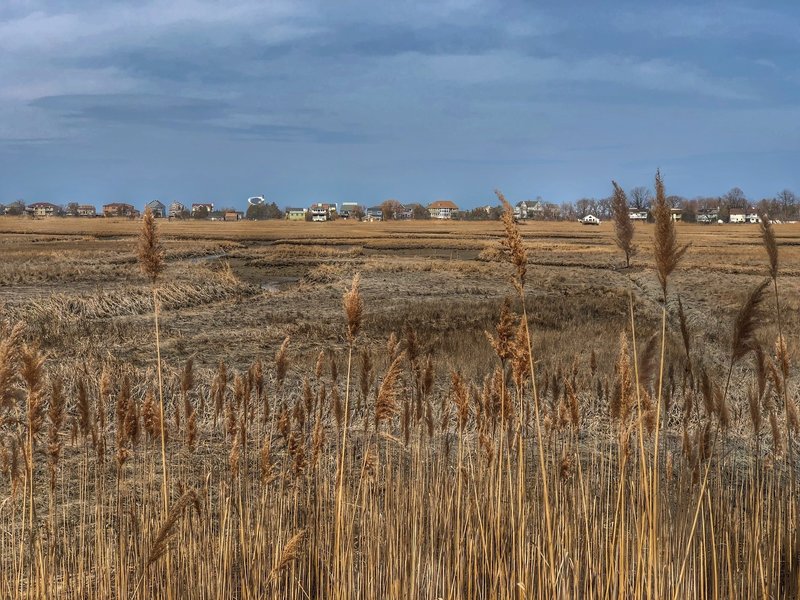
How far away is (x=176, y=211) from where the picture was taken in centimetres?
15175

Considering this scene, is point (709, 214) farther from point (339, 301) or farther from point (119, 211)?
point (119, 211)

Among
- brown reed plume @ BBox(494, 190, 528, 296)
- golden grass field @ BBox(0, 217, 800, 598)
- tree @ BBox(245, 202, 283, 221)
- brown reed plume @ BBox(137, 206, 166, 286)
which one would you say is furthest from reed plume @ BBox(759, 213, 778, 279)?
tree @ BBox(245, 202, 283, 221)

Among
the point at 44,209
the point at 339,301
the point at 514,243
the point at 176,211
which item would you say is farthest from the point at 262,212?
the point at 514,243

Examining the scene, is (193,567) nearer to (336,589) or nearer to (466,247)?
(336,589)

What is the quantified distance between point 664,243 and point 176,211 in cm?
15609

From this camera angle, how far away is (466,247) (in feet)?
202

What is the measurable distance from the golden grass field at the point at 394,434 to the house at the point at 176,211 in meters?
102

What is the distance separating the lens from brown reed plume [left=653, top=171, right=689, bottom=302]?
323 cm

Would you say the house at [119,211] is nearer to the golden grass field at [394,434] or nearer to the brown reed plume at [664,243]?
the golden grass field at [394,434]

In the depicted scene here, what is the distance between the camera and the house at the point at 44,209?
17080 centimetres

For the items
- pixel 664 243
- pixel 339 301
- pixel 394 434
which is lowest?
pixel 394 434

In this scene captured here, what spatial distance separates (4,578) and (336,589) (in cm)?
189

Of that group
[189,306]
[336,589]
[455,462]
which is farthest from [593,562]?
[189,306]

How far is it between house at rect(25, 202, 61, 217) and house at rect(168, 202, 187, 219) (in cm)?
3048
